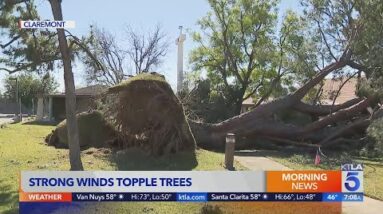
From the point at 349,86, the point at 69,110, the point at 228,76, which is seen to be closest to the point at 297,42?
the point at 228,76

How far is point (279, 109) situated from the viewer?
22766 mm

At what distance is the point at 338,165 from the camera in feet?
52.9

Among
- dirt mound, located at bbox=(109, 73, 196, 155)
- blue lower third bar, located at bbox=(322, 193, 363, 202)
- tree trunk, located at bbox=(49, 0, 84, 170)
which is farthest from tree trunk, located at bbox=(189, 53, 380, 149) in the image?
blue lower third bar, located at bbox=(322, 193, 363, 202)

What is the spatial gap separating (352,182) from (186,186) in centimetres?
231

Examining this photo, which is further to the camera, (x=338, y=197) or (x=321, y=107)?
(x=321, y=107)

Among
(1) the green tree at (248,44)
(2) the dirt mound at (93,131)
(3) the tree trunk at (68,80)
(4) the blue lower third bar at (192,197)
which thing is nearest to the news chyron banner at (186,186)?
(4) the blue lower third bar at (192,197)

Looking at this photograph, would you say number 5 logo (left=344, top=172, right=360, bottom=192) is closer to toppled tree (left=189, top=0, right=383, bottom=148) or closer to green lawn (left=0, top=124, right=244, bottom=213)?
green lawn (left=0, top=124, right=244, bottom=213)

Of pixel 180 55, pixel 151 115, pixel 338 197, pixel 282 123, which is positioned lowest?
pixel 338 197

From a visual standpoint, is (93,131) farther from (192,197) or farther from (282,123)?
(192,197)

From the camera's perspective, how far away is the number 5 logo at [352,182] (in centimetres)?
693

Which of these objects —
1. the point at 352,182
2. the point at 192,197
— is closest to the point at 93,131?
the point at 192,197

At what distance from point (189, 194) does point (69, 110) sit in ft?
15.4

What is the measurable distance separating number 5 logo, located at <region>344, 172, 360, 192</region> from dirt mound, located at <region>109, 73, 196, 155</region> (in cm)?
905

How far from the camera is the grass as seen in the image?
11656mm
